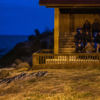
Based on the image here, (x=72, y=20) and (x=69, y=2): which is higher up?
(x=69, y=2)

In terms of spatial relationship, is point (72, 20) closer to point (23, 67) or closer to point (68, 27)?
point (68, 27)

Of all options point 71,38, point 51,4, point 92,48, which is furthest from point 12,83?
point 71,38

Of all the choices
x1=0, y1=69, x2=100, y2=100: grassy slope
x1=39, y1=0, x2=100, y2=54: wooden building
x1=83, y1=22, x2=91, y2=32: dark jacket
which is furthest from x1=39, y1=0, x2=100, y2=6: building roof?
x1=0, y1=69, x2=100, y2=100: grassy slope

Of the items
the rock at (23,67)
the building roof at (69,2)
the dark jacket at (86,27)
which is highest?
the building roof at (69,2)

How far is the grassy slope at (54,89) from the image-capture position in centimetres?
635

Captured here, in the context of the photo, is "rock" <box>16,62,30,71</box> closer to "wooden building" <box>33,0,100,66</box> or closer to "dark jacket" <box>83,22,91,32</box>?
"wooden building" <box>33,0,100,66</box>

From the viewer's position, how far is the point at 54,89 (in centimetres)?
707

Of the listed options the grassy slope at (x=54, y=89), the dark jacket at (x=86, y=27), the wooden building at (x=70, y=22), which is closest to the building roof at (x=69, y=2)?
the wooden building at (x=70, y=22)

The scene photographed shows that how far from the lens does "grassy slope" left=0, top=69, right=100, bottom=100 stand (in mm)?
6348

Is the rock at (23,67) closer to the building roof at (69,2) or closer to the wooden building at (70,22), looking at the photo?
the wooden building at (70,22)

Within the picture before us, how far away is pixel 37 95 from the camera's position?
6539 millimetres

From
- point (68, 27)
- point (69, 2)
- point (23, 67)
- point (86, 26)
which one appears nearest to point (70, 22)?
point (68, 27)

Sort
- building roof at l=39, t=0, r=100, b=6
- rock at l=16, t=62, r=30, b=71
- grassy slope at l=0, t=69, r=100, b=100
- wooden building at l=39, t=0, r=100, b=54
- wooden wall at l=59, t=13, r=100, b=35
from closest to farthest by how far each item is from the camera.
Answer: grassy slope at l=0, t=69, r=100, b=100 → building roof at l=39, t=0, r=100, b=6 → rock at l=16, t=62, r=30, b=71 → wooden building at l=39, t=0, r=100, b=54 → wooden wall at l=59, t=13, r=100, b=35

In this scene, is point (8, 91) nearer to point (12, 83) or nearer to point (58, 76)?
point (12, 83)
